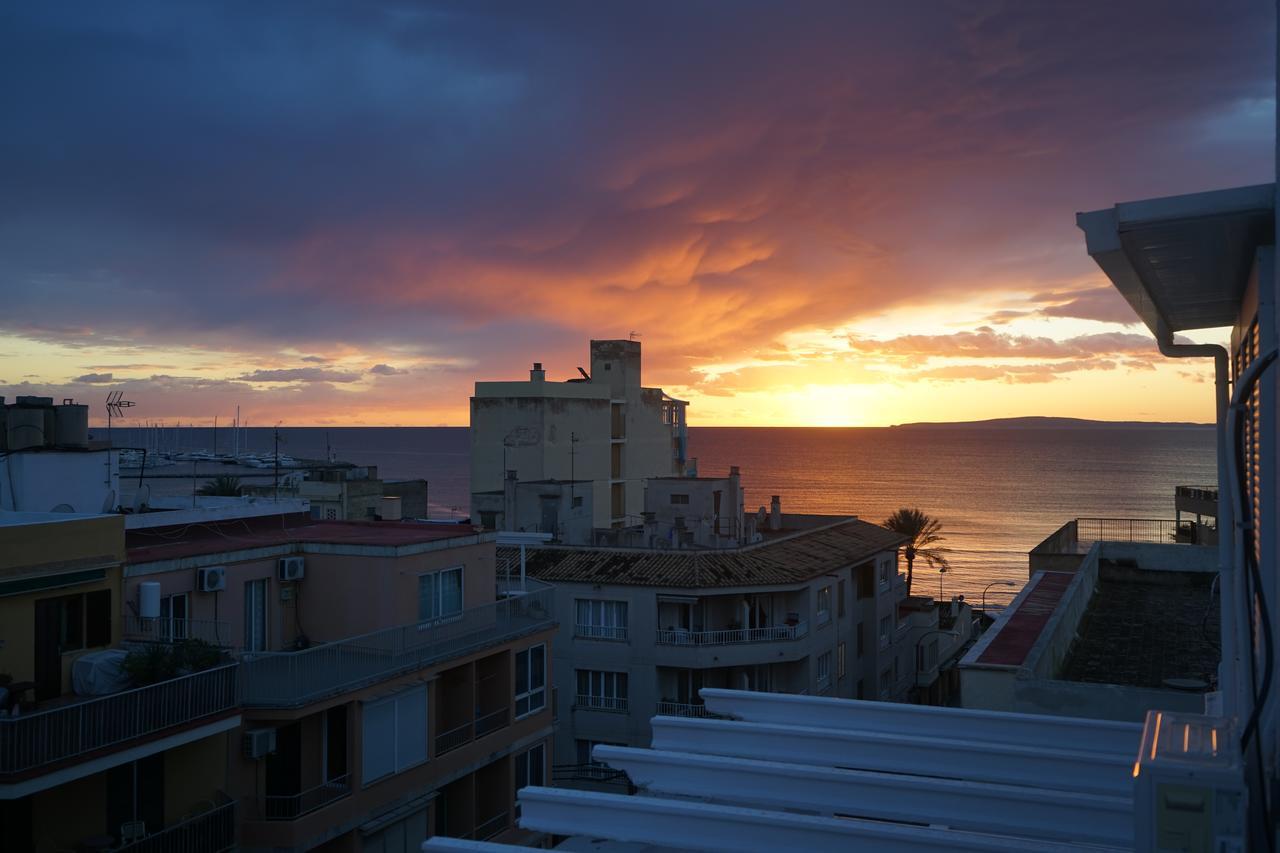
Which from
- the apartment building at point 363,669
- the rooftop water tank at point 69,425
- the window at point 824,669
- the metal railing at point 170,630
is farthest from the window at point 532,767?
the window at point 824,669

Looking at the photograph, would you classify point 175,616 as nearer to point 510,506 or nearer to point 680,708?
point 680,708

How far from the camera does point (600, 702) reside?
39.1 metres

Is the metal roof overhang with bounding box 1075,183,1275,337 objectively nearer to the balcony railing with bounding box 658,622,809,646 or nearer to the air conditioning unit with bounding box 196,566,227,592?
the air conditioning unit with bounding box 196,566,227,592

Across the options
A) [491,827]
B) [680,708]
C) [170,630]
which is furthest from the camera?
[680,708]

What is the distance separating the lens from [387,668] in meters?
21.6

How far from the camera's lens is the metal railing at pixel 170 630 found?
18859mm

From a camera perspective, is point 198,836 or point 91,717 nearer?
point 91,717

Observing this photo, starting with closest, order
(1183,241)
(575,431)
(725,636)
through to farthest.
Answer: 1. (1183,241)
2. (725,636)
3. (575,431)

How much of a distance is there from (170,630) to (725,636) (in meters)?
23.0

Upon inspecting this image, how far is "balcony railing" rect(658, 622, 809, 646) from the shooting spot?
38031mm

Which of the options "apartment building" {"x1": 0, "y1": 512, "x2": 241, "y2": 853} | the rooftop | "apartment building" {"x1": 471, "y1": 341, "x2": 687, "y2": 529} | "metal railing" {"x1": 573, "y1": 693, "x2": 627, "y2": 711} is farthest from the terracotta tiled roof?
"apartment building" {"x1": 471, "y1": 341, "x2": 687, "y2": 529}

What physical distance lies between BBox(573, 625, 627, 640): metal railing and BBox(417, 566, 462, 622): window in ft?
47.4

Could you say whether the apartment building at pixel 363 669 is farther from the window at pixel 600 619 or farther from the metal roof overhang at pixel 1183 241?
the metal roof overhang at pixel 1183 241

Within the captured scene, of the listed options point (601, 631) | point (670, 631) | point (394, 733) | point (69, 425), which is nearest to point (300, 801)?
point (394, 733)
